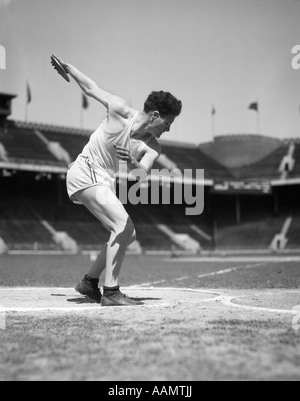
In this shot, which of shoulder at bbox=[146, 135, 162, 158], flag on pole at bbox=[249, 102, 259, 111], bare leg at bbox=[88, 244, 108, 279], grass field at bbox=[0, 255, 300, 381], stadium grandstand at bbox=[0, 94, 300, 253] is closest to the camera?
grass field at bbox=[0, 255, 300, 381]

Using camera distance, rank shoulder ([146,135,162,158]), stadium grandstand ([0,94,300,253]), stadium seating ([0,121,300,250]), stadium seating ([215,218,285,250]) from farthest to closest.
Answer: stadium seating ([215,218,285,250])
stadium seating ([0,121,300,250])
stadium grandstand ([0,94,300,253])
shoulder ([146,135,162,158])

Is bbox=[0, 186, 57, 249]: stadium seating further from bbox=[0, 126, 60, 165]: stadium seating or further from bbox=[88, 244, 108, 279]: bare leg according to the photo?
bbox=[88, 244, 108, 279]: bare leg

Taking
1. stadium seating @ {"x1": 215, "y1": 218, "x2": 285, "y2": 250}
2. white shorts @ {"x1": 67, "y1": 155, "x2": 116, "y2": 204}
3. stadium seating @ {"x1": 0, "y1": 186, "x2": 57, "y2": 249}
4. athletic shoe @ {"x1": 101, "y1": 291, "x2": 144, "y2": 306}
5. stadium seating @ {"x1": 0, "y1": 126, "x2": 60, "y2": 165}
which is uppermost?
white shorts @ {"x1": 67, "y1": 155, "x2": 116, "y2": 204}

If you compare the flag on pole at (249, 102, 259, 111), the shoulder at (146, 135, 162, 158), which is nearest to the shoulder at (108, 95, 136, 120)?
the shoulder at (146, 135, 162, 158)

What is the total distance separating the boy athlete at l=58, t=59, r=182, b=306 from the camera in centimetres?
534

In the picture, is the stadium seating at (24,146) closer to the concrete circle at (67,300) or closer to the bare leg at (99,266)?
the concrete circle at (67,300)

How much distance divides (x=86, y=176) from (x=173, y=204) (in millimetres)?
43108

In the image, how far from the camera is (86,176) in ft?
18.2

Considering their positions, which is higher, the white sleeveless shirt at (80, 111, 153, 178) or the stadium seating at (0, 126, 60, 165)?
the white sleeveless shirt at (80, 111, 153, 178)

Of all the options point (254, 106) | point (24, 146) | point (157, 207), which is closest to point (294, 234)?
point (157, 207)

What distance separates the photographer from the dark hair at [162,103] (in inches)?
210

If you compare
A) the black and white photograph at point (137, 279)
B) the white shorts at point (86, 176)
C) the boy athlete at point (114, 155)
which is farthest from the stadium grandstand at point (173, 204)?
the boy athlete at point (114, 155)

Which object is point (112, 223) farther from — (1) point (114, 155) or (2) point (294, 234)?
(2) point (294, 234)

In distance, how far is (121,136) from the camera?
5355 mm
